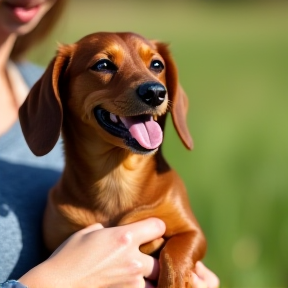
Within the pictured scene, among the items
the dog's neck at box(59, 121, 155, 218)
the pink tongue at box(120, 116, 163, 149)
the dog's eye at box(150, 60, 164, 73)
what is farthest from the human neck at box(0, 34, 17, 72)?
the pink tongue at box(120, 116, 163, 149)

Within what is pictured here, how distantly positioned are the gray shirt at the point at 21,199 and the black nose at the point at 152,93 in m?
0.56

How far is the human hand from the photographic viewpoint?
2.25 metres

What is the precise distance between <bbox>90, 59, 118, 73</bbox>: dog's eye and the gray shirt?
16.8 inches

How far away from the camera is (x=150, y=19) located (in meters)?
12.5

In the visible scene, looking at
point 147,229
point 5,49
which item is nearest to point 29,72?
point 5,49

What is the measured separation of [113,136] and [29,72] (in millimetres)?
780

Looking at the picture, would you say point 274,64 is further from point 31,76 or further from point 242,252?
point 31,76

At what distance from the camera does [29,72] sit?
120 inches

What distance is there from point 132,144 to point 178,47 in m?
6.65

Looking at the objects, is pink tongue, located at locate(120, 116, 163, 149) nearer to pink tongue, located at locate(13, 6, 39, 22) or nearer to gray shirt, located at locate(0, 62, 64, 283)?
gray shirt, located at locate(0, 62, 64, 283)

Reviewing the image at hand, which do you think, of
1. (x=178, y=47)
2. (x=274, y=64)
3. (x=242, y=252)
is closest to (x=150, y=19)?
(x=178, y=47)

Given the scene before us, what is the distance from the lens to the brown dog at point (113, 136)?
2.37 meters

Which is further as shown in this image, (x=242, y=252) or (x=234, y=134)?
(x=234, y=134)

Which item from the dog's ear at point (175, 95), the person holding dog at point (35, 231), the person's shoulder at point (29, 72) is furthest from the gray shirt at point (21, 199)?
the dog's ear at point (175, 95)
